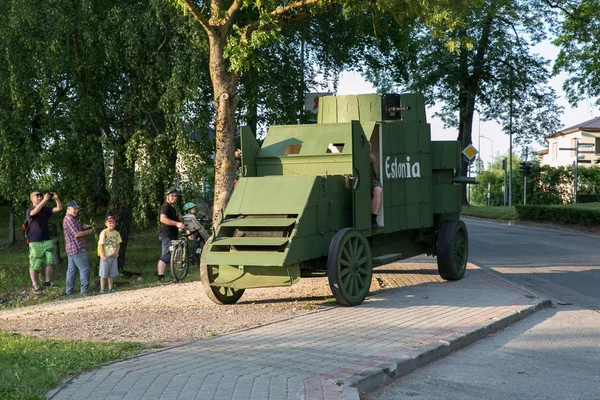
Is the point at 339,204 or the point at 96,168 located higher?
the point at 96,168

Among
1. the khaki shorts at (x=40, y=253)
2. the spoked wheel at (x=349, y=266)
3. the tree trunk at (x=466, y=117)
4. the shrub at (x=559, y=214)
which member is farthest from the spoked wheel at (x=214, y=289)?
the tree trunk at (x=466, y=117)

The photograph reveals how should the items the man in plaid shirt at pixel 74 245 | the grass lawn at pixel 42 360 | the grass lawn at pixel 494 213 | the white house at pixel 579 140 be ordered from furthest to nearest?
the white house at pixel 579 140 < the grass lawn at pixel 494 213 < the man in plaid shirt at pixel 74 245 < the grass lawn at pixel 42 360

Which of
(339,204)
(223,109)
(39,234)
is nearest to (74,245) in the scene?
(39,234)

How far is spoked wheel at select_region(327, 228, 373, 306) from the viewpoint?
10.4 m

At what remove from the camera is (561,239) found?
2450 cm

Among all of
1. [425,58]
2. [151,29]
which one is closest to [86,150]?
[151,29]

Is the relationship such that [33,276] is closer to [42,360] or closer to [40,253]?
[40,253]

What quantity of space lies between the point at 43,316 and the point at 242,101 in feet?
34.9

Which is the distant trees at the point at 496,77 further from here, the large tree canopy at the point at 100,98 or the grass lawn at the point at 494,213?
the large tree canopy at the point at 100,98

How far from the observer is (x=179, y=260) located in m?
15.3

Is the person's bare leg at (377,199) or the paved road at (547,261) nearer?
the person's bare leg at (377,199)

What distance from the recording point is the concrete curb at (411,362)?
6305 mm

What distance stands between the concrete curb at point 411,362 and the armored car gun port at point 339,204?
205 cm

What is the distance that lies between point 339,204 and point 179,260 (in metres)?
4.91
